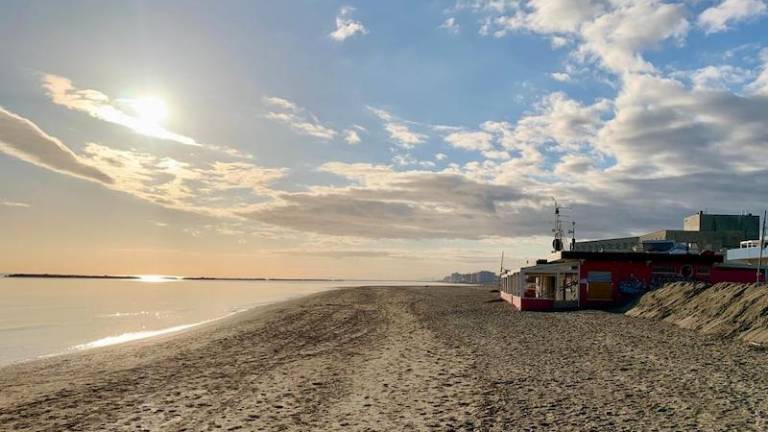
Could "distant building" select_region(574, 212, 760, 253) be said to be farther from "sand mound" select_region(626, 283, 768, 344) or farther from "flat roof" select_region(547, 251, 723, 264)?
"sand mound" select_region(626, 283, 768, 344)

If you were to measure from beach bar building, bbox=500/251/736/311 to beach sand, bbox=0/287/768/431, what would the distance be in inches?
614

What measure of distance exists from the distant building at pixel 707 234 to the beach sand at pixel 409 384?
69.5 metres

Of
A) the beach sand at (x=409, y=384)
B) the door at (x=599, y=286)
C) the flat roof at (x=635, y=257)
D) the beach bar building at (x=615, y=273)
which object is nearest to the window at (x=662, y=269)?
the beach bar building at (x=615, y=273)

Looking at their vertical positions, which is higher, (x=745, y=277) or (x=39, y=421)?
(x=745, y=277)

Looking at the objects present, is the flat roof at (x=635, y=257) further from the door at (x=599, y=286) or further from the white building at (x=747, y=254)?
the white building at (x=747, y=254)

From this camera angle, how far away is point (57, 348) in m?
29.2

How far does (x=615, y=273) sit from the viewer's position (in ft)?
144

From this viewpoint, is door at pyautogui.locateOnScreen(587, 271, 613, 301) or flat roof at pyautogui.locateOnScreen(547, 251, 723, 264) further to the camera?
flat roof at pyautogui.locateOnScreen(547, 251, 723, 264)

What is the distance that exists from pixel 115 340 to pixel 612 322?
28.7m

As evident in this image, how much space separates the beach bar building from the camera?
43656mm

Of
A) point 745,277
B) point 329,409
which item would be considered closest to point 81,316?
point 329,409

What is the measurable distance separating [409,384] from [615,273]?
33.1 meters

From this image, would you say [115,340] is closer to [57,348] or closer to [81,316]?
[57,348]

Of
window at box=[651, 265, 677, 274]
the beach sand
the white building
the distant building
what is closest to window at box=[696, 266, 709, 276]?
window at box=[651, 265, 677, 274]
